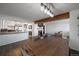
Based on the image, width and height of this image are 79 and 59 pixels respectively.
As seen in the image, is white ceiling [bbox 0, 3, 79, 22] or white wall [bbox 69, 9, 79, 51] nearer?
white ceiling [bbox 0, 3, 79, 22]

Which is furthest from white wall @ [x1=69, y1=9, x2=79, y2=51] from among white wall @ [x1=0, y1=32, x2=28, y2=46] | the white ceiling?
white wall @ [x1=0, y1=32, x2=28, y2=46]

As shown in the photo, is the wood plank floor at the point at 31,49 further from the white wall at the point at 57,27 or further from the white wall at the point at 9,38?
the white wall at the point at 57,27

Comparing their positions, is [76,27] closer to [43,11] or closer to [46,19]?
[46,19]

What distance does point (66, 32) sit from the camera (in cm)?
194

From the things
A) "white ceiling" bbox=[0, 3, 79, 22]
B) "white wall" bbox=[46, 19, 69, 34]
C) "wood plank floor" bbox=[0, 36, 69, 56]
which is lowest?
"wood plank floor" bbox=[0, 36, 69, 56]

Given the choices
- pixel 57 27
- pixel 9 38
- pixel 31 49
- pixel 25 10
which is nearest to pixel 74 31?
pixel 57 27

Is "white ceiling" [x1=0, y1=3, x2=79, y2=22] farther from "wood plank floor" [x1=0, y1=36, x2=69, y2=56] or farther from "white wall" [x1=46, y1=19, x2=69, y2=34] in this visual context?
"wood plank floor" [x1=0, y1=36, x2=69, y2=56]

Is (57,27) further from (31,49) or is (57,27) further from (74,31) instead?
(31,49)

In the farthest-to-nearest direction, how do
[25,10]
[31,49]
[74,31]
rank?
[74,31], [31,49], [25,10]

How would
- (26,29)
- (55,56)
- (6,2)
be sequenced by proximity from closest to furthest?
(6,2) < (55,56) < (26,29)

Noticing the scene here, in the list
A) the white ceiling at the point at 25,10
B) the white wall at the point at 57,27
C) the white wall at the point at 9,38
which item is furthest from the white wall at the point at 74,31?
the white wall at the point at 9,38

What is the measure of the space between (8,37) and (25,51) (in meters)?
0.45

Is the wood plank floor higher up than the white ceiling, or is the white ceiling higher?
the white ceiling

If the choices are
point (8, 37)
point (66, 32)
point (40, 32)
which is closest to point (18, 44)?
point (8, 37)
